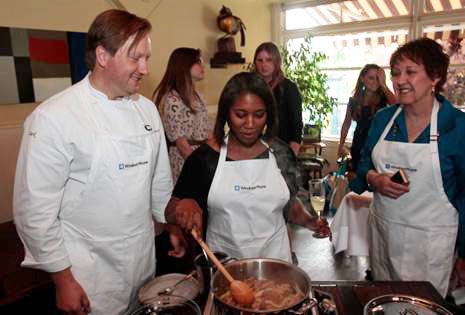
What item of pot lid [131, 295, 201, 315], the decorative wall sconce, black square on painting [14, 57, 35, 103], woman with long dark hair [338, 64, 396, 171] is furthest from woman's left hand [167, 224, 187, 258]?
the decorative wall sconce

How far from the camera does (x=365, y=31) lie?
521 cm

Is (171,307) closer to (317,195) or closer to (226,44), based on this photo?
(317,195)

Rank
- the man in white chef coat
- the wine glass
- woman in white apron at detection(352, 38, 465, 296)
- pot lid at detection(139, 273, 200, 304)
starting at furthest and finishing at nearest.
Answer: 1. the wine glass
2. woman in white apron at detection(352, 38, 465, 296)
3. the man in white chef coat
4. pot lid at detection(139, 273, 200, 304)

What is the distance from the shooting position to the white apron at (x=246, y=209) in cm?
134

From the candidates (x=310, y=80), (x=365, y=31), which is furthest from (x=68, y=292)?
(x=365, y=31)

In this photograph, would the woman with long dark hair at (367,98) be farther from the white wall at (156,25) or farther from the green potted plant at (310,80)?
the white wall at (156,25)

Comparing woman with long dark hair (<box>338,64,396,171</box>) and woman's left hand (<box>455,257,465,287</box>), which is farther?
woman with long dark hair (<box>338,64,396,171</box>)

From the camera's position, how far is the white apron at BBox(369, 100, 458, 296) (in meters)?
1.52

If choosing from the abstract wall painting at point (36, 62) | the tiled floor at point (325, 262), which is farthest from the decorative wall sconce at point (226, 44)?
the tiled floor at point (325, 262)

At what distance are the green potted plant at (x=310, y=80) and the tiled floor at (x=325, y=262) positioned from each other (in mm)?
2014

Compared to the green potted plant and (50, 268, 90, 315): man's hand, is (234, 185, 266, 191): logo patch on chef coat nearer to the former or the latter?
(50, 268, 90, 315): man's hand

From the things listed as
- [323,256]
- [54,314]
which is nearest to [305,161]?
[323,256]

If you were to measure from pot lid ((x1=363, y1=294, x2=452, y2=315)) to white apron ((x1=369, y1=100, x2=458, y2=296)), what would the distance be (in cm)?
72

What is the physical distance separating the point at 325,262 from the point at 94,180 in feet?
8.21
